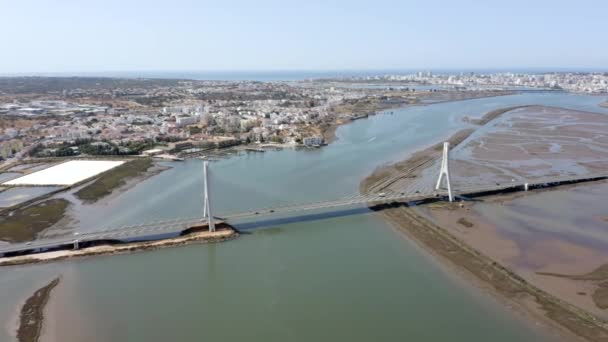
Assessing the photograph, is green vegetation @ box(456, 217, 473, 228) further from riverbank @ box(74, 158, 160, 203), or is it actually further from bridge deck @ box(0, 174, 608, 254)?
riverbank @ box(74, 158, 160, 203)

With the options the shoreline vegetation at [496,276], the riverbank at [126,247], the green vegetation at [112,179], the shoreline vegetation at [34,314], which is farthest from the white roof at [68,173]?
the shoreline vegetation at [496,276]

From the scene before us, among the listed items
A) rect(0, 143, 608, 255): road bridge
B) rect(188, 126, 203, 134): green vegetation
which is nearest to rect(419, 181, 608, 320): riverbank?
rect(0, 143, 608, 255): road bridge

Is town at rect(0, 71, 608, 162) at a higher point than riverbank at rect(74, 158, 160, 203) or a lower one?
higher

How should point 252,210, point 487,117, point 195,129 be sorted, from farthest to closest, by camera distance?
point 487,117, point 195,129, point 252,210

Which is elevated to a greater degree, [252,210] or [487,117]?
[487,117]

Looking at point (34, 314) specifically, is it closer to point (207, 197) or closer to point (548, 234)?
point (207, 197)

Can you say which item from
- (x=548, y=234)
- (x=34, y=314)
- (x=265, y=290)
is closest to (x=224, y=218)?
(x=265, y=290)

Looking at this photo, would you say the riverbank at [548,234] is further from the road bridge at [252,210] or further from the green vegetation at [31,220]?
the green vegetation at [31,220]
